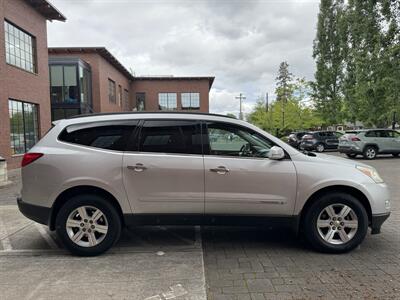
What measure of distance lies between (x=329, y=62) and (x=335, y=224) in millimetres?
35621

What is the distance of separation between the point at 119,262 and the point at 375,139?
17179 mm

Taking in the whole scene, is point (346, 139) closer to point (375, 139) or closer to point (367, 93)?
point (375, 139)

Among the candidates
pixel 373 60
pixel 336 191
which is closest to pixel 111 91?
pixel 373 60

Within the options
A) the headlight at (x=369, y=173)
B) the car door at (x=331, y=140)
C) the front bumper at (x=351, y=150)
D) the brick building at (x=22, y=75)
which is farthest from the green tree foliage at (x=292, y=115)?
the headlight at (x=369, y=173)

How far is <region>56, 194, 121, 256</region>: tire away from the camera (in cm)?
440

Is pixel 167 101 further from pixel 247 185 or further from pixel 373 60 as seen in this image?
pixel 247 185

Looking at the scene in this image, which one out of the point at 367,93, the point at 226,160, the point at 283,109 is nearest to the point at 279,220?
the point at 226,160

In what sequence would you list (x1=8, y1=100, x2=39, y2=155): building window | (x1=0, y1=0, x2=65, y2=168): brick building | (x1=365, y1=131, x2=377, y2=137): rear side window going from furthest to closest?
(x1=365, y1=131, x2=377, y2=137): rear side window < (x1=8, y1=100, x2=39, y2=155): building window < (x1=0, y1=0, x2=65, y2=168): brick building

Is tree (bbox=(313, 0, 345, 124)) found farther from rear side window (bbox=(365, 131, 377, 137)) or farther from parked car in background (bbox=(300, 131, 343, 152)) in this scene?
rear side window (bbox=(365, 131, 377, 137))

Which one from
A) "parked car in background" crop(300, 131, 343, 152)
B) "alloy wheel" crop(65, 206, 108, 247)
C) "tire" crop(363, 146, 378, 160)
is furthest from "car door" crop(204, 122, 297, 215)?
"parked car in background" crop(300, 131, 343, 152)

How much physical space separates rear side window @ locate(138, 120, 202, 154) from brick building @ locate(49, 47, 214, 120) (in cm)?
2343

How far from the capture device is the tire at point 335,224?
14.5ft

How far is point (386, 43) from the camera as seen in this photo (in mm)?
19969

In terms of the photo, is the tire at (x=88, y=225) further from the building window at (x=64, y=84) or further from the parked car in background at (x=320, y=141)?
the building window at (x=64, y=84)
